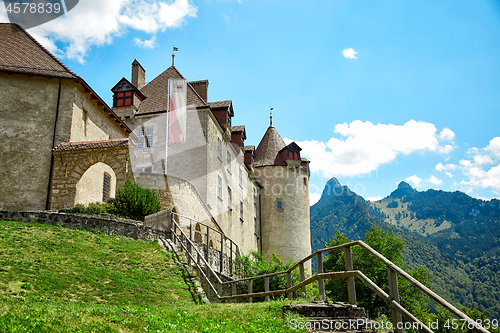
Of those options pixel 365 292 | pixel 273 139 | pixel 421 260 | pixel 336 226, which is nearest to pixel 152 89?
pixel 273 139

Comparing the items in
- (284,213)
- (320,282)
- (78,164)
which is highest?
(284,213)

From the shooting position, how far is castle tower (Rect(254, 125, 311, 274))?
140ft

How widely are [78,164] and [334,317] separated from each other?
18.0m

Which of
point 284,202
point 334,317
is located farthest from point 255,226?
point 334,317

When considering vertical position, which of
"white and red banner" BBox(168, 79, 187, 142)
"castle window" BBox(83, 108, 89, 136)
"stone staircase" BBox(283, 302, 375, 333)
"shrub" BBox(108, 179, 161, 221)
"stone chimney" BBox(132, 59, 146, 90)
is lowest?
"stone staircase" BBox(283, 302, 375, 333)

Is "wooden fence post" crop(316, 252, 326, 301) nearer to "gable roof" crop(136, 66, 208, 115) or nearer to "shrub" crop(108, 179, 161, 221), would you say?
"shrub" crop(108, 179, 161, 221)

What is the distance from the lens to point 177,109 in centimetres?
3058

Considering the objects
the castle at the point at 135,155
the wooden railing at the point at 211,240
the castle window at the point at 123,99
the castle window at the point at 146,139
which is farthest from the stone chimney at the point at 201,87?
the wooden railing at the point at 211,240

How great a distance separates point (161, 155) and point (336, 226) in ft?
586

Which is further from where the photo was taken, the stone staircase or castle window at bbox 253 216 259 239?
castle window at bbox 253 216 259 239

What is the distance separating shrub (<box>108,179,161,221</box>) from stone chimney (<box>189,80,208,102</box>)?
49.9ft

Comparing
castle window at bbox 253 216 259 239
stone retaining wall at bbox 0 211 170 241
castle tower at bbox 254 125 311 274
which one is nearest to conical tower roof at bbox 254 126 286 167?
castle tower at bbox 254 125 311 274

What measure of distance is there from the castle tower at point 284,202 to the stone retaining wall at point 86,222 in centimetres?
2679

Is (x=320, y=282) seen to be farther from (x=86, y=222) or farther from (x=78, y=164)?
(x=78, y=164)
